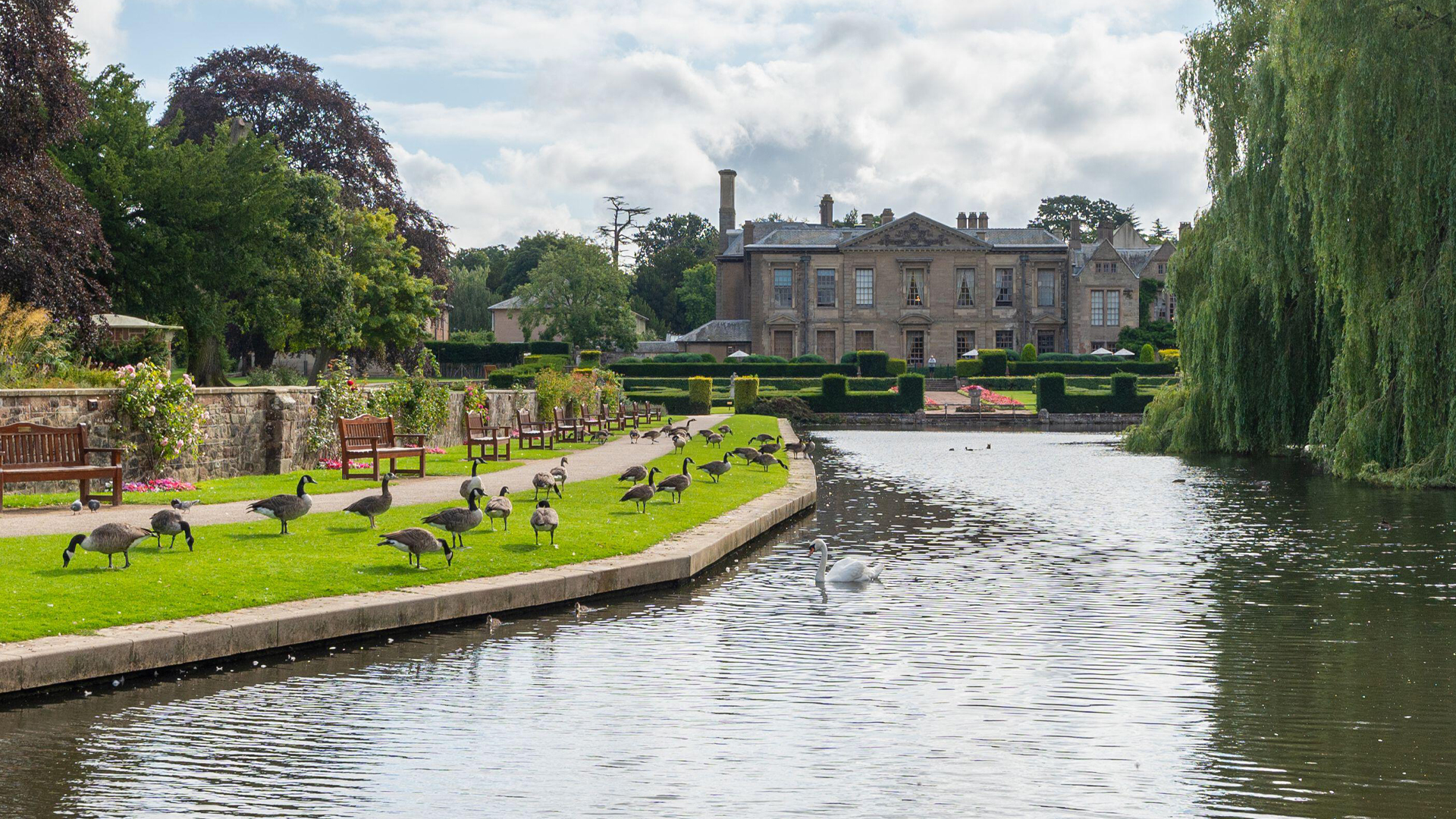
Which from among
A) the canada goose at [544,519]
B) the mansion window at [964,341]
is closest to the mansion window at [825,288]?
the mansion window at [964,341]

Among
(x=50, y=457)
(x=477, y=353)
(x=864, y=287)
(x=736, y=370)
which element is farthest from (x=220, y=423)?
(x=864, y=287)

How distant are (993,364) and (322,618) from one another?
205 ft

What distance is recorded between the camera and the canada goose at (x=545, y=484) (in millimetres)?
15234

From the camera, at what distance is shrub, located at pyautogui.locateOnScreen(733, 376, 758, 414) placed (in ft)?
167

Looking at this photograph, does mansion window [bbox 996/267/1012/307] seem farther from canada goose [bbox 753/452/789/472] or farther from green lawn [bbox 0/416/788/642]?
green lawn [bbox 0/416/788/642]

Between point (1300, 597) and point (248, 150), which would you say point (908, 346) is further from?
point (1300, 597)

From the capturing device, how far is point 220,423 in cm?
1795

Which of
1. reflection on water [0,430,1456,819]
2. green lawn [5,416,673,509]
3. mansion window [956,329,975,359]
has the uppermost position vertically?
mansion window [956,329,975,359]

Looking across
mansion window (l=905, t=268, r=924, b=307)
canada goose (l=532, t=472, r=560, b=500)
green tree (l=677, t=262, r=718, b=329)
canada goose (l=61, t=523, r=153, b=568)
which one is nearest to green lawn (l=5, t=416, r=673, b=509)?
canada goose (l=532, t=472, r=560, b=500)

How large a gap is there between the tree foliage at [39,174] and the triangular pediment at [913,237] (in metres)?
64.8

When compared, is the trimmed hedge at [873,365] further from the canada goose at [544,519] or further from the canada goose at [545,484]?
the canada goose at [544,519]

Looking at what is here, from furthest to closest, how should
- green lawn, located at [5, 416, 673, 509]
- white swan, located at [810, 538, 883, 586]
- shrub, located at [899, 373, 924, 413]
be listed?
shrub, located at [899, 373, 924, 413], green lawn, located at [5, 416, 673, 509], white swan, located at [810, 538, 883, 586]

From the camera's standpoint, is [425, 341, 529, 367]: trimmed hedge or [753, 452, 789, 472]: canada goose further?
[425, 341, 529, 367]: trimmed hedge

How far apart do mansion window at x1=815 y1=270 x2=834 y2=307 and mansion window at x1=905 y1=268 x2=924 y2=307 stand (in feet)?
15.8
